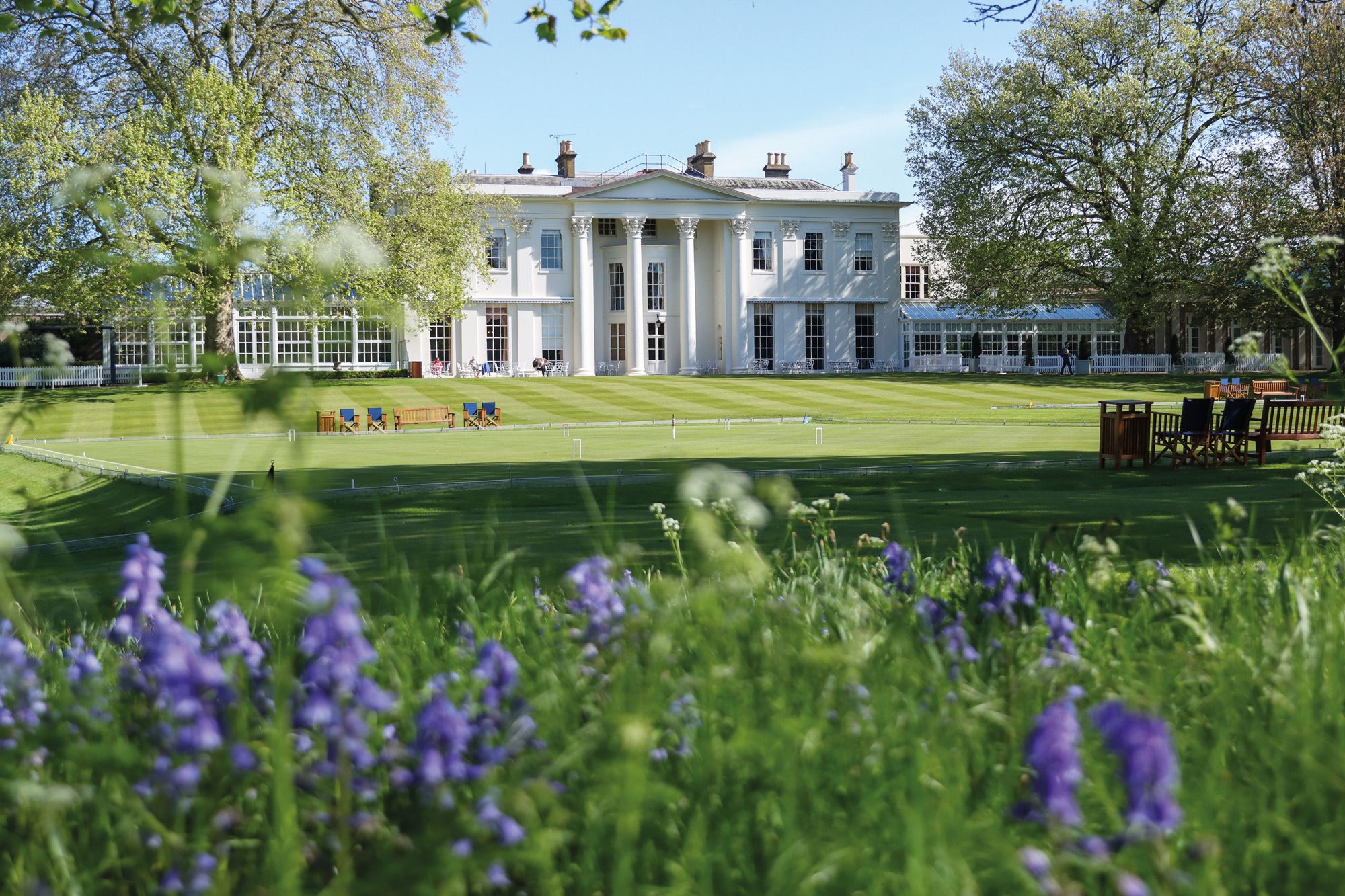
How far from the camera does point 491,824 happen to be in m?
1.89

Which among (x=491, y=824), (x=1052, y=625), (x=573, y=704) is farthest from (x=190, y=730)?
(x=1052, y=625)

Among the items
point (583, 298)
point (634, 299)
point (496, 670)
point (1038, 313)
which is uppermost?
point (583, 298)

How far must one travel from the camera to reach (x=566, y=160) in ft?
212

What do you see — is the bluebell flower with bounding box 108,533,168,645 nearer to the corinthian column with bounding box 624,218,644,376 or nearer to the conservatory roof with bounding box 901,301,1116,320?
the corinthian column with bounding box 624,218,644,376

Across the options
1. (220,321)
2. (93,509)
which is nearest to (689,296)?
(220,321)

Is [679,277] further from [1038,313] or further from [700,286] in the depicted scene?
[1038,313]

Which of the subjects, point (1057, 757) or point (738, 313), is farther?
point (738, 313)

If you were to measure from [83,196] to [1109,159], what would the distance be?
50.8 metres

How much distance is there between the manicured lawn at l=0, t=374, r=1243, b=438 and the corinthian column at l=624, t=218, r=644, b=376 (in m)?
7.68

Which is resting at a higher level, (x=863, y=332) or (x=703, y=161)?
(x=703, y=161)

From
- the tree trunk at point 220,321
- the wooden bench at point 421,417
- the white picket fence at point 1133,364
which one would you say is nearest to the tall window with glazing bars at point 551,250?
the tree trunk at point 220,321

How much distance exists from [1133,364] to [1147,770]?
193 feet

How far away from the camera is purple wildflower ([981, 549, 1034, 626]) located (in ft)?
11.5

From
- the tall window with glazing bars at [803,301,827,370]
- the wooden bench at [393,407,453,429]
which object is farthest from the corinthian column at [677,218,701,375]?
the wooden bench at [393,407,453,429]
